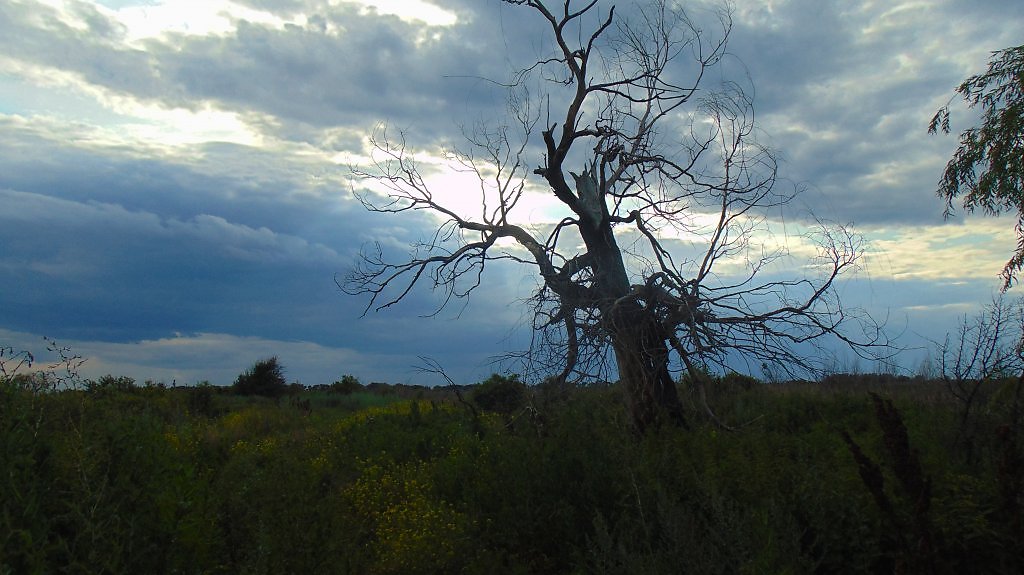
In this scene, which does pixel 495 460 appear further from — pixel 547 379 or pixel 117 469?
pixel 117 469

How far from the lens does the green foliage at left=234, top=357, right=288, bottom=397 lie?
101ft

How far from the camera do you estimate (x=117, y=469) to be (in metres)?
4.86

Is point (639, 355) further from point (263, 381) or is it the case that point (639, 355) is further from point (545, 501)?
point (263, 381)

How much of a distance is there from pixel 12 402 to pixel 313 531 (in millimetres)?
2475

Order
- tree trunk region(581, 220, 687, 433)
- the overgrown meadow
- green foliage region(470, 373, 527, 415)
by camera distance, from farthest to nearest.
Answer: green foliage region(470, 373, 527, 415), tree trunk region(581, 220, 687, 433), the overgrown meadow

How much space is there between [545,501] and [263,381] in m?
26.7

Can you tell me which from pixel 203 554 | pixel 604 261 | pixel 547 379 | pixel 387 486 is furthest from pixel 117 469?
pixel 604 261

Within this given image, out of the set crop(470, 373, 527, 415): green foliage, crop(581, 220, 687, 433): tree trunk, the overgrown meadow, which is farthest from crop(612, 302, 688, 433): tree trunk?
crop(470, 373, 527, 415): green foliage

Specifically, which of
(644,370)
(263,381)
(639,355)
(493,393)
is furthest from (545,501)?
(263,381)

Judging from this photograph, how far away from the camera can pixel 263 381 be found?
102ft

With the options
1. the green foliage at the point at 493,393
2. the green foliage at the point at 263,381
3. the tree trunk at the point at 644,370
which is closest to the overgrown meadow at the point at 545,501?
the tree trunk at the point at 644,370

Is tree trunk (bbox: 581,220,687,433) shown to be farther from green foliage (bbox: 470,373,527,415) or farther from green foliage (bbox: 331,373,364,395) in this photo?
green foliage (bbox: 331,373,364,395)

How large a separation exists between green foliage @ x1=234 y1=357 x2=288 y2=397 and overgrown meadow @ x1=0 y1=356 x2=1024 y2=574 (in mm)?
21232

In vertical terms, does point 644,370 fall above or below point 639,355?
below
